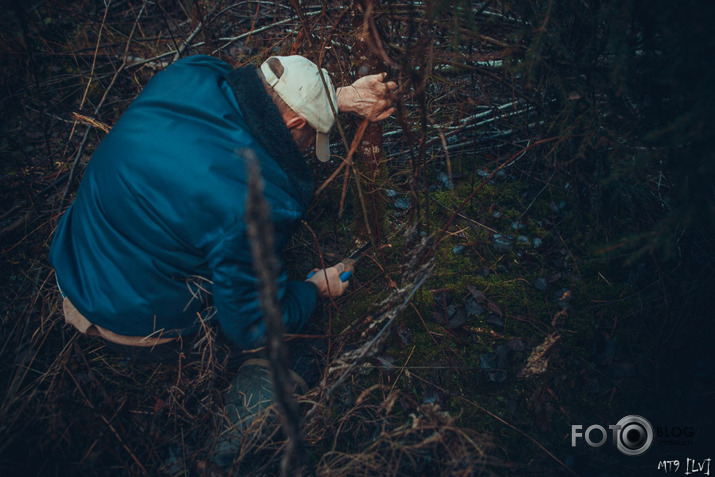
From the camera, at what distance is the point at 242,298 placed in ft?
6.61

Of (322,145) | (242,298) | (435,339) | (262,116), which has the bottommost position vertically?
(435,339)

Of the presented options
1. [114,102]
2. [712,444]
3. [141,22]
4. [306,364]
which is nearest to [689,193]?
[712,444]

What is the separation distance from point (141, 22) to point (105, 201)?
3954 mm

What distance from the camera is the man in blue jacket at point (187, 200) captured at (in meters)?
1.89

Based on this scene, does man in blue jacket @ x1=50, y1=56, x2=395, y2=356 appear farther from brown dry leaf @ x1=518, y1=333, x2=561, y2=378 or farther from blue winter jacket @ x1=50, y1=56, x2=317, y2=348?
brown dry leaf @ x1=518, y1=333, x2=561, y2=378

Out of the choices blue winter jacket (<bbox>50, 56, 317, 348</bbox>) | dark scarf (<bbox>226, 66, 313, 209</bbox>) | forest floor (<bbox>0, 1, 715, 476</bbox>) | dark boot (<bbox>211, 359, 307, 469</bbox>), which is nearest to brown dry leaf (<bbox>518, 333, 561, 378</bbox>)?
forest floor (<bbox>0, 1, 715, 476</bbox>)

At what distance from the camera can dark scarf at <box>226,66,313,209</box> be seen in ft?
6.82

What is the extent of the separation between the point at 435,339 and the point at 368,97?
1766 mm

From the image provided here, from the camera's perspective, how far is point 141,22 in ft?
15.3

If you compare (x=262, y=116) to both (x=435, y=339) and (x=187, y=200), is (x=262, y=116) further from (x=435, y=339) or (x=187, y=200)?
(x=435, y=339)

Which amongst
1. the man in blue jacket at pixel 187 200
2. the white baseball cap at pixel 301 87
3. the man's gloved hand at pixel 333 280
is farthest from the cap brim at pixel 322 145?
the man's gloved hand at pixel 333 280

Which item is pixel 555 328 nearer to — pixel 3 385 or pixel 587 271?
pixel 587 271

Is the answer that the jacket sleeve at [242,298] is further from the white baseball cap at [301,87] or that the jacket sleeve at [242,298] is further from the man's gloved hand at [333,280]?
the white baseball cap at [301,87]

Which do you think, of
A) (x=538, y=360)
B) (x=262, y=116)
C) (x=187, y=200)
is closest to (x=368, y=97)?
(x=262, y=116)
